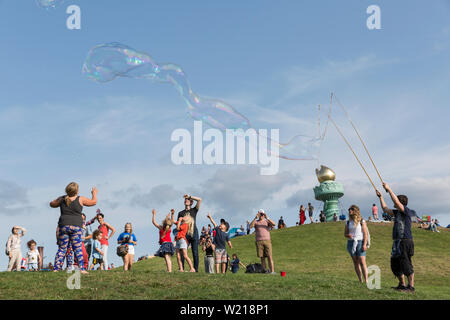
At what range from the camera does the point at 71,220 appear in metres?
11.9

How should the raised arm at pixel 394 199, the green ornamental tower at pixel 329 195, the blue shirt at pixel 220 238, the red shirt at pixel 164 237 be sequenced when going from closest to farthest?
the raised arm at pixel 394 199 → the red shirt at pixel 164 237 → the blue shirt at pixel 220 238 → the green ornamental tower at pixel 329 195

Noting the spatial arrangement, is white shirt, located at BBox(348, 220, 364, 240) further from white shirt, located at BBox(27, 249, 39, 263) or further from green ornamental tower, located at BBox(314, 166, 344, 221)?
green ornamental tower, located at BBox(314, 166, 344, 221)

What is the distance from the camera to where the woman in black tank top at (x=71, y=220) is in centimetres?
1188

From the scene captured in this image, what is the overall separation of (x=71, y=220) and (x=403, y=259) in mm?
8422

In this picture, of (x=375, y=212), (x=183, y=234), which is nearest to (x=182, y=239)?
(x=183, y=234)

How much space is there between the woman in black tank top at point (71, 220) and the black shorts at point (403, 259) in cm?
783

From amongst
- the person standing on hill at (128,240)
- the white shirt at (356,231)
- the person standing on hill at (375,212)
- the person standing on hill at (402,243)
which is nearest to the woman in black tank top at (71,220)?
the person standing on hill at (128,240)

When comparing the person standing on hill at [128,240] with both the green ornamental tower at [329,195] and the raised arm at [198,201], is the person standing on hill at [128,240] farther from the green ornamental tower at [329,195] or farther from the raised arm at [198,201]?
the green ornamental tower at [329,195]

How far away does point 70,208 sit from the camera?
38.9 feet
